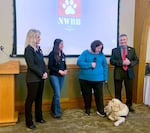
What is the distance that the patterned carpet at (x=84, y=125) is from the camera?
3.62 m

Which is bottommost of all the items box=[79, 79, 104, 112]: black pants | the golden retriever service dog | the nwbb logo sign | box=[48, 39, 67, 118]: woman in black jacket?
the golden retriever service dog

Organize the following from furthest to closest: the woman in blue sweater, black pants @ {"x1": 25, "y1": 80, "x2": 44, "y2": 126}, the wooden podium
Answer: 1. the woman in blue sweater
2. the wooden podium
3. black pants @ {"x1": 25, "y1": 80, "x2": 44, "y2": 126}

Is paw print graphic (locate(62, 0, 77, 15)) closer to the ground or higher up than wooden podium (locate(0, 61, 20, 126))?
higher up

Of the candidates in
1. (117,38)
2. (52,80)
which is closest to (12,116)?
(52,80)

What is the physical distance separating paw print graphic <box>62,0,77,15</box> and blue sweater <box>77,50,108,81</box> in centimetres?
88

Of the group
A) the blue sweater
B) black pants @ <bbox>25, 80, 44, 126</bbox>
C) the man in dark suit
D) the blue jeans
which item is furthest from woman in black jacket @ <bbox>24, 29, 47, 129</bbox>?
the man in dark suit

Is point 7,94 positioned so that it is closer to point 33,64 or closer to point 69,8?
point 33,64

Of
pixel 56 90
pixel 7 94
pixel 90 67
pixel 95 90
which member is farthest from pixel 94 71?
pixel 7 94

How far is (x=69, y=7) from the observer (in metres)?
4.58

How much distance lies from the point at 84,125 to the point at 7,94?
4.15 feet

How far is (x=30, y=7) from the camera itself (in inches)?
170

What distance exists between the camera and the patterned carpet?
362cm

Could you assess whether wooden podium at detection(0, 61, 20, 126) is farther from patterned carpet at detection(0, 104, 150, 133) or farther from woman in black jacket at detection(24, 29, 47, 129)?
woman in black jacket at detection(24, 29, 47, 129)

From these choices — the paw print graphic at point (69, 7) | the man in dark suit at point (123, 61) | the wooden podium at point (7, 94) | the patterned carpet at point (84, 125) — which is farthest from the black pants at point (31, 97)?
the paw print graphic at point (69, 7)
